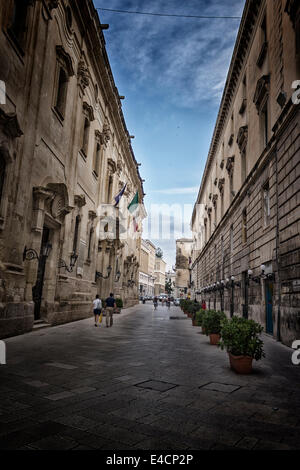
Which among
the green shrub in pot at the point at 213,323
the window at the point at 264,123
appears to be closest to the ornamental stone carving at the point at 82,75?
the window at the point at 264,123

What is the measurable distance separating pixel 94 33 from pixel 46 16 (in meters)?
6.45

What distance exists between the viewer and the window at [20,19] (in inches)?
418

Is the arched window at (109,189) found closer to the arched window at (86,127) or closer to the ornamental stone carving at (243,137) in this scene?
the arched window at (86,127)

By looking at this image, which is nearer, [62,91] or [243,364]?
[243,364]

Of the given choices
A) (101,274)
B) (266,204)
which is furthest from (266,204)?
(101,274)

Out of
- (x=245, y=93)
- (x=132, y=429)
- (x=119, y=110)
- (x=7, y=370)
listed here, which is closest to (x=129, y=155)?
(x=119, y=110)

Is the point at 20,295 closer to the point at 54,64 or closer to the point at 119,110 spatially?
the point at 54,64

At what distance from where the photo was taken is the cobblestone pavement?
3250 millimetres

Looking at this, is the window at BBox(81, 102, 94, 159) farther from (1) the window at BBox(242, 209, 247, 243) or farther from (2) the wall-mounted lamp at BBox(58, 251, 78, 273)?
(1) the window at BBox(242, 209, 247, 243)

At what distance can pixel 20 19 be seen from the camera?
11.0m

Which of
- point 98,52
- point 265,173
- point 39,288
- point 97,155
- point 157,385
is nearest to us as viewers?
point 157,385

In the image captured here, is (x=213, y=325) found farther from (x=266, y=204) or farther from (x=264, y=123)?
(x=264, y=123)

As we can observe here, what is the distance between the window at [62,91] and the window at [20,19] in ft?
10.8

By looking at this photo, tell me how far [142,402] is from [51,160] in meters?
11.0
